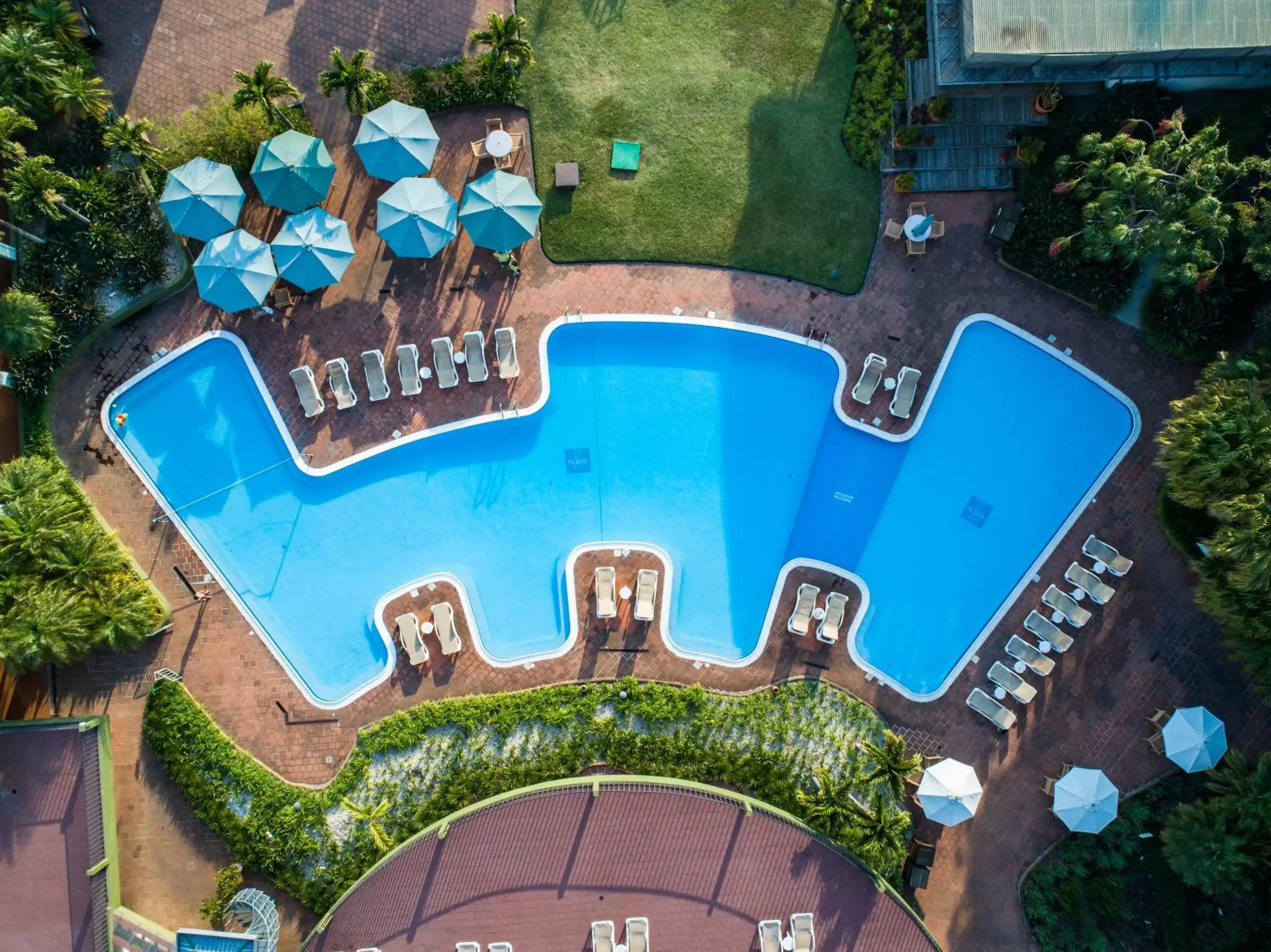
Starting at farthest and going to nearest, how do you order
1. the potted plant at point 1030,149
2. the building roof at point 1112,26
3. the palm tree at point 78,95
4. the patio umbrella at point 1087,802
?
the potted plant at point 1030,149 → the palm tree at point 78,95 → the patio umbrella at point 1087,802 → the building roof at point 1112,26

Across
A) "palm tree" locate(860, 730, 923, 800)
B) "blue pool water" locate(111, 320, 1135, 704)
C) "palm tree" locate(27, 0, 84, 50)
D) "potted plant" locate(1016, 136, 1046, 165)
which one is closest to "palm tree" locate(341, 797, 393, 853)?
"blue pool water" locate(111, 320, 1135, 704)

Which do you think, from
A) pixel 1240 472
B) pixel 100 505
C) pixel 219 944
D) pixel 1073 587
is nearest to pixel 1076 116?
pixel 1240 472

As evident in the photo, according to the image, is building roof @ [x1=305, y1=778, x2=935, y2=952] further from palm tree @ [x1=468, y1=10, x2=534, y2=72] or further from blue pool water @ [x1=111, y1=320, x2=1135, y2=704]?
palm tree @ [x1=468, y1=10, x2=534, y2=72]

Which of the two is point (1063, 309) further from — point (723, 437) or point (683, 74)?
point (683, 74)

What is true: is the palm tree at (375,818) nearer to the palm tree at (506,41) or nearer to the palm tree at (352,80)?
the palm tree at (352,80)

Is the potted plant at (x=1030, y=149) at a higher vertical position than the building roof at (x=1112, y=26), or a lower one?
lower

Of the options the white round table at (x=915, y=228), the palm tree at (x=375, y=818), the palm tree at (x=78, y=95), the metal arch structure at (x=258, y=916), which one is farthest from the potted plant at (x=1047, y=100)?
the metal arch structure at (x=258, y=916)
